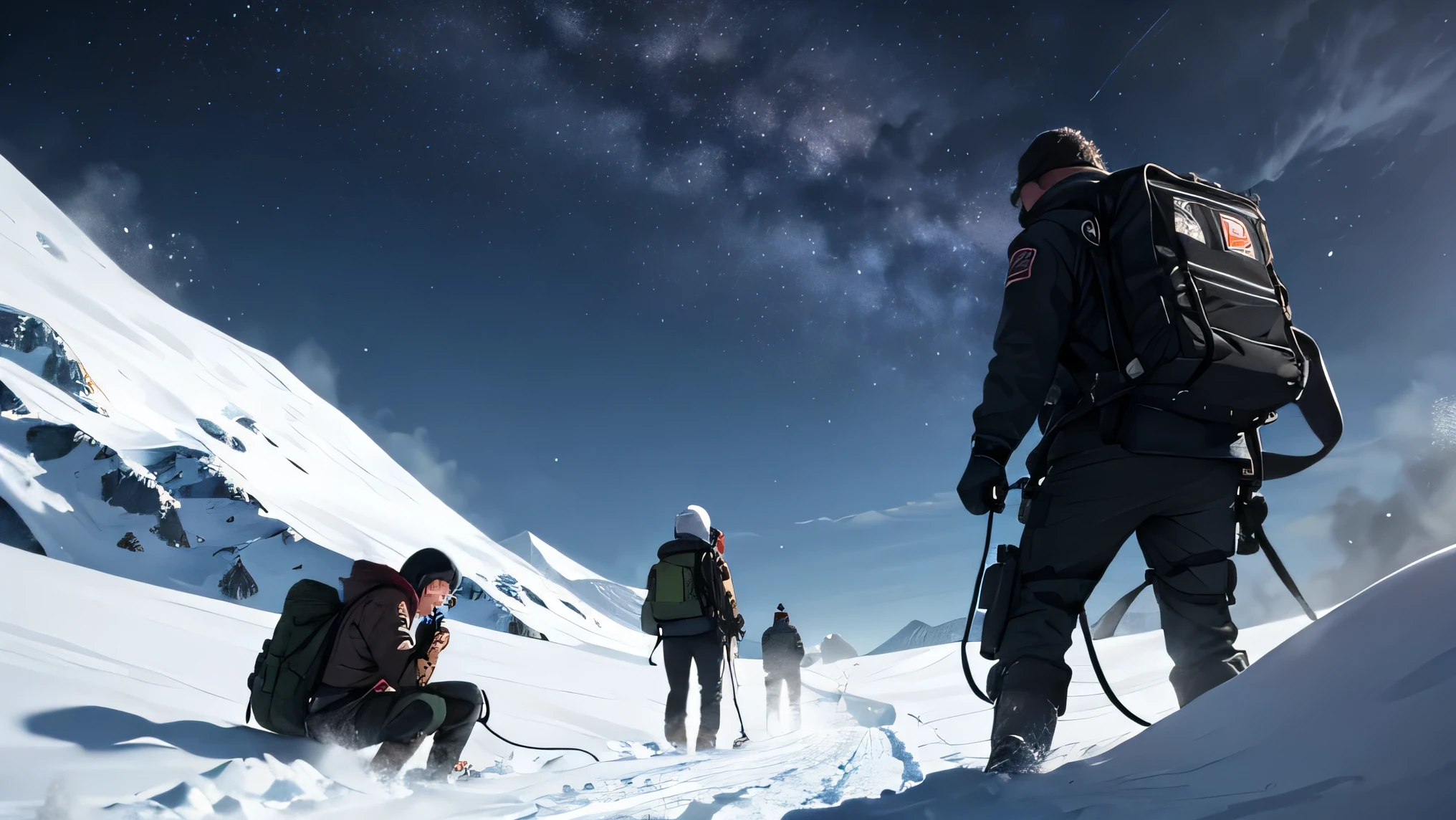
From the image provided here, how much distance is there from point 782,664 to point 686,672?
513 centimetres

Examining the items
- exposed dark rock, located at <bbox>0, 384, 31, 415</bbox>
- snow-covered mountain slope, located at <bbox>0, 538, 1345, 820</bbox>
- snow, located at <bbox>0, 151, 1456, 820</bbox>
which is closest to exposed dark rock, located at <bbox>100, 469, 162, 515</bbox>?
exposed dark rock, located at <bbox>0, 384, 31, 415</bbox>

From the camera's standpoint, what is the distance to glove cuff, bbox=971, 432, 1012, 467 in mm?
1911

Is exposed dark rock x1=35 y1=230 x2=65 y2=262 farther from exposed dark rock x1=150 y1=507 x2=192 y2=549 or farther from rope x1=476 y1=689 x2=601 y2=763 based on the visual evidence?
rope x1=476 y1=689 x2=601 y2=763

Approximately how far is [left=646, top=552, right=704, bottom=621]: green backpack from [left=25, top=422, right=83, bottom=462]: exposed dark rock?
69.0 m

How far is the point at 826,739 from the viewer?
4121mm

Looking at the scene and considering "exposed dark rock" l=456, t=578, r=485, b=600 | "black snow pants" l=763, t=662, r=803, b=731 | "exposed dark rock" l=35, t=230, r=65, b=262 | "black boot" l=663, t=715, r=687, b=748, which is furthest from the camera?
"exposed dark rock" l=35, t=230, r=65, b=262

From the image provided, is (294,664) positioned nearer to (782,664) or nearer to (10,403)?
(782,664)

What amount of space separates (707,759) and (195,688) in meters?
2.81

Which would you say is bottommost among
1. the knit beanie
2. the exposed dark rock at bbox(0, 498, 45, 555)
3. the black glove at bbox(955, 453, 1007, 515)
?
the black glove at bbox(955, 453, 1007, 515)

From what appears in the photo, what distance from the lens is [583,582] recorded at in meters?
153

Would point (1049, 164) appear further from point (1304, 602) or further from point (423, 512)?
point (423, 512)

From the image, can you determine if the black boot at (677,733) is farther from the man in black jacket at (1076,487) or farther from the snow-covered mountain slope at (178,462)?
the snow-covered mountain slope at (178,462)

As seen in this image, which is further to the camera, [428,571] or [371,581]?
[428,571]

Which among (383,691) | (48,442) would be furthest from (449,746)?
(48,442)
